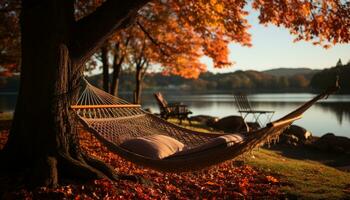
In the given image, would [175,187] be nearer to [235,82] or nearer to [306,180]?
[306,180]

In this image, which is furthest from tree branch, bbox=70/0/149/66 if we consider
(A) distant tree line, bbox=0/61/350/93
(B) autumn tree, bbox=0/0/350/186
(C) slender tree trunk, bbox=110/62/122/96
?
(A) distant tree line, bbox=0/61/350/93

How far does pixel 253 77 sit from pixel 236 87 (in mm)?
5711

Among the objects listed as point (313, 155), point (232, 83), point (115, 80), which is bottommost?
point (313, 155)

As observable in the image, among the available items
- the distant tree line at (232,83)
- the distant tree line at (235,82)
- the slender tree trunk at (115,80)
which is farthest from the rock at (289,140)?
the distant tree line at (235,82)

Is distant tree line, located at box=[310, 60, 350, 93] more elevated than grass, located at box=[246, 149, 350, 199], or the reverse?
distant tree line, located at box=[310, 60, 350, 93]

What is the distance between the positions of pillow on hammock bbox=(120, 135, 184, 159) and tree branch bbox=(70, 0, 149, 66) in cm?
120

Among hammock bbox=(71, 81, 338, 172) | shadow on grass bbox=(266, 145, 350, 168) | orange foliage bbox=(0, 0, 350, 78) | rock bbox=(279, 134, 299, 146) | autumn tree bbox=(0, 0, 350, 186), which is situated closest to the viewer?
hammock bbox=(71, 81, 338, 172)

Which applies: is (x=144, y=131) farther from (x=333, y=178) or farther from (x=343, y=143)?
(x=343, y=143)

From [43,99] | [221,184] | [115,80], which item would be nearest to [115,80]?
[115,80]

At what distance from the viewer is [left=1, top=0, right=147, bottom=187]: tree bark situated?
396 centimetres

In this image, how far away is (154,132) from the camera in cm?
518

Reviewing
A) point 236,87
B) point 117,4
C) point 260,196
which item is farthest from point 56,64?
point 236,87

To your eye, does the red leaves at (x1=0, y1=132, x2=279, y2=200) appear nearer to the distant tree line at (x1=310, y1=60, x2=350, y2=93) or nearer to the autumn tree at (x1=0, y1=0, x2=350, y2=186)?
the autumn tree at (x1=0, y1=0, x2=350, y2=186)

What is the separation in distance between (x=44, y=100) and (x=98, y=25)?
1.08 meters
